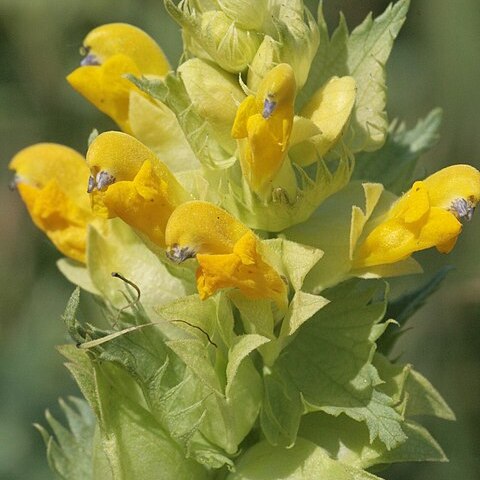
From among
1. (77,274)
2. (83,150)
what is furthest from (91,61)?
(83,150)

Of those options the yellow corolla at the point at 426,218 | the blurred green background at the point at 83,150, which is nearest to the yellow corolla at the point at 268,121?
the yellow corolla at the point at 426,218

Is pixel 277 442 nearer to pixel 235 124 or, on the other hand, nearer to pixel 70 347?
pixel 70 347

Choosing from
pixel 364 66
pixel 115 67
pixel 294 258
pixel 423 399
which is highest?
pixel 115 67

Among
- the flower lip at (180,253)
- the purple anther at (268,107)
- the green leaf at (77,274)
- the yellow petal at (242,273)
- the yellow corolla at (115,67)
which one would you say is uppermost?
the yellow corolla at (115,67)

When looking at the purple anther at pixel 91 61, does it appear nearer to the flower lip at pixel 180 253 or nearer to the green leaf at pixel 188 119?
the green leaf at pixel 188 119

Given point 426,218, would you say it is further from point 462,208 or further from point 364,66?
point 364,66

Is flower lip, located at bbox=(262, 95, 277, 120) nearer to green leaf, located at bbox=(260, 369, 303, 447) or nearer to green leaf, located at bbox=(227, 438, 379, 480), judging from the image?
green leaf, located at bbox=(260, 369, 303, 447)

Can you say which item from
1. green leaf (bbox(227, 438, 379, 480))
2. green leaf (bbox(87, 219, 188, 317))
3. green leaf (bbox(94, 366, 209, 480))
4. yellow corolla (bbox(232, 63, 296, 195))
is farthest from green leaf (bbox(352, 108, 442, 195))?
green leaf (bbox(94, 366, 209, 480))
